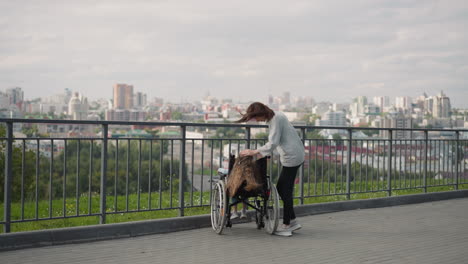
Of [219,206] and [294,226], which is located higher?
[219,206]

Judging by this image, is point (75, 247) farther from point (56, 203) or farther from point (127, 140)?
point (127, 140)

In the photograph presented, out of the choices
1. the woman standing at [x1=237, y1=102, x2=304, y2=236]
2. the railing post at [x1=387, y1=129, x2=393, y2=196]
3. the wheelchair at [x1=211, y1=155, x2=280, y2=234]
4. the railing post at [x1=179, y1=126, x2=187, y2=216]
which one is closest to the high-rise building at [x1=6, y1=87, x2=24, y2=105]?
the railing post at [x1=387, y1=129, x2=393, y2=196]

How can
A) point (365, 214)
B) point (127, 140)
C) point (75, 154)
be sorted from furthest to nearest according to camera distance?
point (365, 214) → point (127, 140) → point (75, 154)

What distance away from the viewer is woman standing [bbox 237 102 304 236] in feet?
24.9

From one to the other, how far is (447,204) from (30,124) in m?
8.37

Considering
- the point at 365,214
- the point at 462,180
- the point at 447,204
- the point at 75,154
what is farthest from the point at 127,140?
the point at 462,180

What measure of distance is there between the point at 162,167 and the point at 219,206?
1084 millimetres

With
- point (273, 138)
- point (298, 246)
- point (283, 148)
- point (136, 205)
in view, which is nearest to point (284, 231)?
point (298, 246)

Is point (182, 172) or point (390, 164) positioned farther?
point (390, 164)

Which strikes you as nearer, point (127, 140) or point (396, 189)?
point (127, 140)

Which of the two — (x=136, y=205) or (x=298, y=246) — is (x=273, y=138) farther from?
(x=136, y=205)

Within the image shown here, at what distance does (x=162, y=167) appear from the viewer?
27.4ft

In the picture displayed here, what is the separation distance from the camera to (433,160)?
495 inches

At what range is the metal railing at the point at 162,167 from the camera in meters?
7.16
